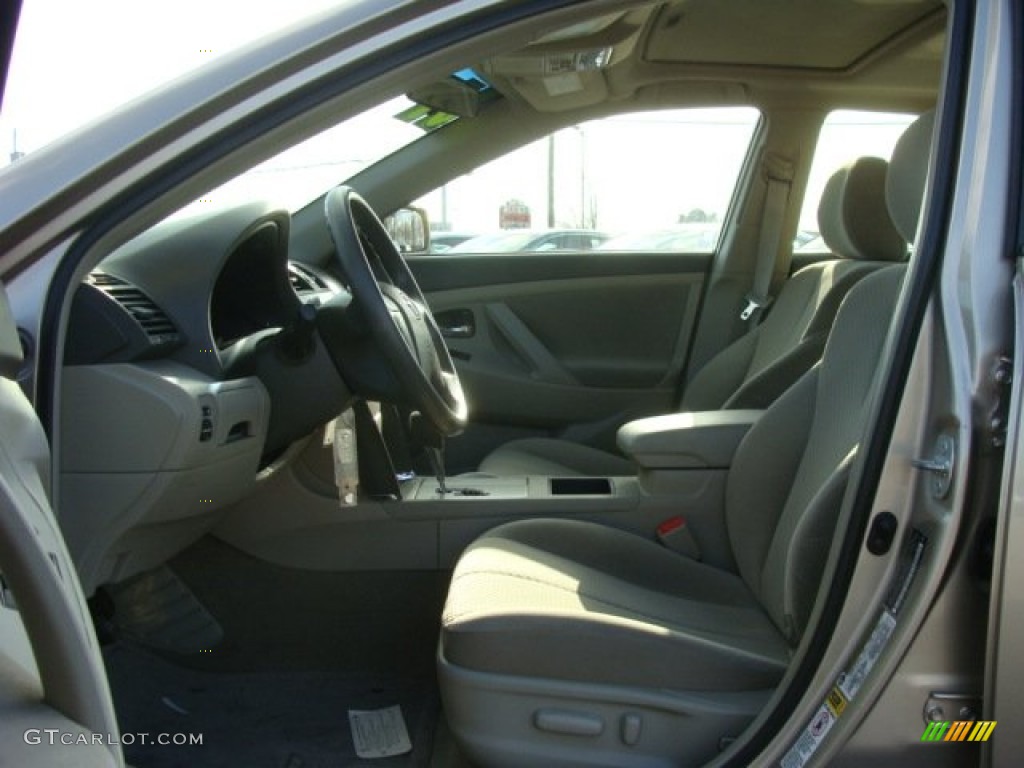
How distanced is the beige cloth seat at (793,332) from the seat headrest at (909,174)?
644 millimetres

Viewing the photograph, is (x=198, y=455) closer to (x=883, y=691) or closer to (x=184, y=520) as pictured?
(x=184, y=520)

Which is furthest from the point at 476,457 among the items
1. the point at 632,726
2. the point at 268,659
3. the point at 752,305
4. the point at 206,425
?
the point at 632,726

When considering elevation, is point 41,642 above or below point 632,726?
above

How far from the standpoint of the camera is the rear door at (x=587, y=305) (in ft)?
11.8

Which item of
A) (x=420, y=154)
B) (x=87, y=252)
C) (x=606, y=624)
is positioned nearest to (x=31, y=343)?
(x=87, y=252)

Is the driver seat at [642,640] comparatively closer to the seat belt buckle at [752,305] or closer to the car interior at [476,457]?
the car interior at [476,457]

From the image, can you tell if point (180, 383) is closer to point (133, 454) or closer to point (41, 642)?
point (133, 454)

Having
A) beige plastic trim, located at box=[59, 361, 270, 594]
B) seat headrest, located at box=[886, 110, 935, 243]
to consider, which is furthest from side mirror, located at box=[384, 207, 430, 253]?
seat headrest, located at box=[886, 110, 935, 243]

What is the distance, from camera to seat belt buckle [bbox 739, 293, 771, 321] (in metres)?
3.53

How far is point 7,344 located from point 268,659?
4.47 ft

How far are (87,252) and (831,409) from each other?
1.28 m

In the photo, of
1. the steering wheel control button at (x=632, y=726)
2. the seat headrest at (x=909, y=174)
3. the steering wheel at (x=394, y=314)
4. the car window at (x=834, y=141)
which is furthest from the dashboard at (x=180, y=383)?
the car window at (x=834, y=141)

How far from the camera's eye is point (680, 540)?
229 centimetres

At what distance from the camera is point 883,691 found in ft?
4.39
